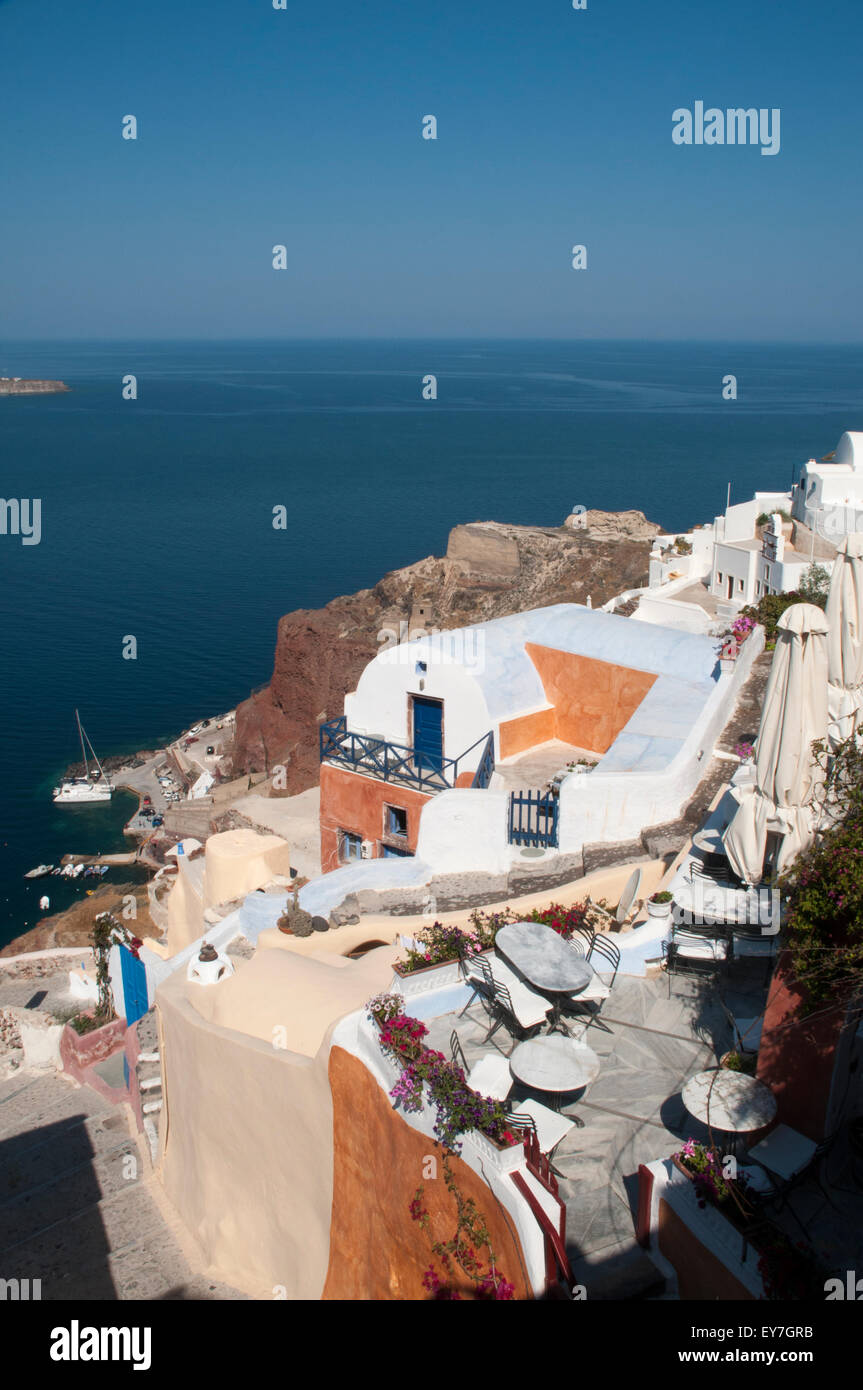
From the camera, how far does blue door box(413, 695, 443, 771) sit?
1803cm

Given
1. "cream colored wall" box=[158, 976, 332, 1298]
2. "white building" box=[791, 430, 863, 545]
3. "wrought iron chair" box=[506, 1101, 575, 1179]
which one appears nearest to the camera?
"wrought iron chair" box=[506, 1101, 575, 1179]

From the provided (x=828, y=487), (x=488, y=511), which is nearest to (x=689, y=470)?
(x=488, y=511)

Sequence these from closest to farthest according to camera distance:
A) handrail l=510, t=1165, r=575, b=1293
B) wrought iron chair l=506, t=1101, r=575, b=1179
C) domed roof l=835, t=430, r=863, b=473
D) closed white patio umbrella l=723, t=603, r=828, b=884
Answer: handrail l=510, t=1165, r=575, b=1293
wrought iron chair l=506, t=1101, r=575, b=1179
closed white patio umbrella l=723, t=603, r=828, b=884
domed roof l=835, t=430, r=863, b=473

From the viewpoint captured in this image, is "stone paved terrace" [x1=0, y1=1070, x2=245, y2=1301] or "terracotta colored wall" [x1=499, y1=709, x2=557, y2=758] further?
"terracotta colored wall" [x1=499, y1=709, x2=557, y2=758]

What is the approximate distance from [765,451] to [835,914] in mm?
150301

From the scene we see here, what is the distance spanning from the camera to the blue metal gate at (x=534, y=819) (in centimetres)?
1430

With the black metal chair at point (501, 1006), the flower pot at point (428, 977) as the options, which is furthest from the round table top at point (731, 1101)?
the flower pot at point (428, 977)

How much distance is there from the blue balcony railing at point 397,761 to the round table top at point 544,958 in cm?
716

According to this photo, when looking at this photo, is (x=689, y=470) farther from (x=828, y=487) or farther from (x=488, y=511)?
(x=828, y=487)

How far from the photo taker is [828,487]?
28.0 metres

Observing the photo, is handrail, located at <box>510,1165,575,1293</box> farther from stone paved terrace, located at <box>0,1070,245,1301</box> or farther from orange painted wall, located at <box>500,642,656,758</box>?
orange painted wall, located at <box>500,642,656,758</box>

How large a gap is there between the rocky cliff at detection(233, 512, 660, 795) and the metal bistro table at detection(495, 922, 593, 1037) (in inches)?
1225

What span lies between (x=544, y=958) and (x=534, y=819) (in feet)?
19.7

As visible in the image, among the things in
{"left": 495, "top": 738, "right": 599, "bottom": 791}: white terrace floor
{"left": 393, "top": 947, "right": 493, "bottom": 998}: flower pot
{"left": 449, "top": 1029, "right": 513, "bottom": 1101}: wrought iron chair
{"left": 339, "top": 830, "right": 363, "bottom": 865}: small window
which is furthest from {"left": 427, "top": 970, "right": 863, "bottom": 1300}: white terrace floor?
{"left": 339, "top": 830, "right": 363, "bottom": 865}: small window
